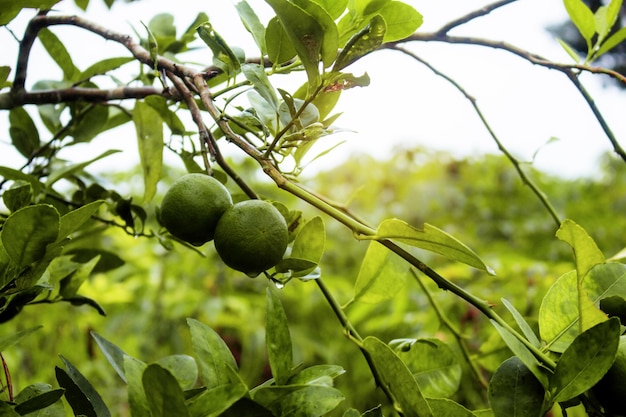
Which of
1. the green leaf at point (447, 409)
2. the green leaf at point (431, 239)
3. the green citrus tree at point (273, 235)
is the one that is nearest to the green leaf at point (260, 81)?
the green citrus tree at point (273, 235)

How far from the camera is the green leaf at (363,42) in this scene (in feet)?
1.14

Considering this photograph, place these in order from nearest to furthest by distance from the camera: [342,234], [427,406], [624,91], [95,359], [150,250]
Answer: [427,406] < [95,359] < [150,250] < [342,234] < [624,91]

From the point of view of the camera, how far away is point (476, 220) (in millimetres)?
2402

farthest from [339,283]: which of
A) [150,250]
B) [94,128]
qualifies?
[94,128]

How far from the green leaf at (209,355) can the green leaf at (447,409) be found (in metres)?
0.13

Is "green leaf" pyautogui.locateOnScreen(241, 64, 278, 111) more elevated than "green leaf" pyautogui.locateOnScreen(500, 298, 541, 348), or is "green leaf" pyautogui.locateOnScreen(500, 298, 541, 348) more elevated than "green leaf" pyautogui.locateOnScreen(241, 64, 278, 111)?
"green leaf" pyautogui.locateOnScreen(241, 64, 278, 111)

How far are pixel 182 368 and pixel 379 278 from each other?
20 centimetres

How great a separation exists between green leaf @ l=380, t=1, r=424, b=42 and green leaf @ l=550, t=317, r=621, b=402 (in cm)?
23

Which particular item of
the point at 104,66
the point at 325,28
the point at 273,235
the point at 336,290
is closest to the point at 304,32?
the point at 325,28

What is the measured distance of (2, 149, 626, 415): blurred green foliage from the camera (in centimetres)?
141

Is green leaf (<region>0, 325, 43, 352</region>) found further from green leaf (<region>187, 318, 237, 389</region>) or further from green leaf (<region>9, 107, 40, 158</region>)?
green leaf (<region>9, 107, 40, 158</region>)

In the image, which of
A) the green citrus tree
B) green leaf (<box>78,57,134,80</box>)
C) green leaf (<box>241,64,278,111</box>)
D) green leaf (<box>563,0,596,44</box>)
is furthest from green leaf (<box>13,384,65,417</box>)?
green leaf (<box>563,0,596,44</box>)

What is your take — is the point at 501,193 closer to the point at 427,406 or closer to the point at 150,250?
the point at 150,250

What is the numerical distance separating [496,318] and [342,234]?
1.82 metres
